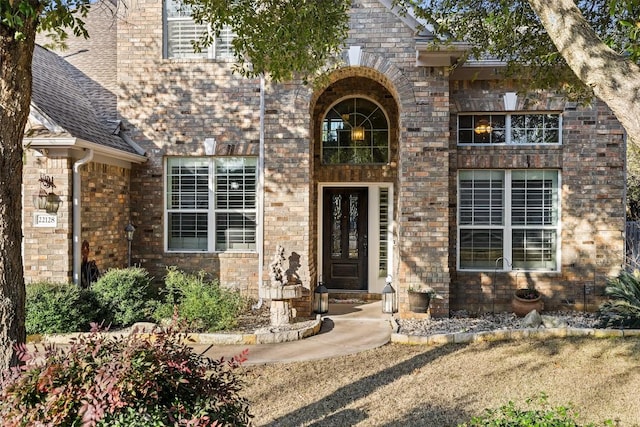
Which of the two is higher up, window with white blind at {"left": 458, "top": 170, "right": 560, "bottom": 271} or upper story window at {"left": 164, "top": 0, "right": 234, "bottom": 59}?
upper story window at {"left": 164, "top": 0, "right": 234, "bottom": 59}

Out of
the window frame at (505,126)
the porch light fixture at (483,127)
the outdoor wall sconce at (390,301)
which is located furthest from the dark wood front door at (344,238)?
the porch light fixture at (483,127)

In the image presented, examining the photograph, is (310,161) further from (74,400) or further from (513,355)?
(74,400)

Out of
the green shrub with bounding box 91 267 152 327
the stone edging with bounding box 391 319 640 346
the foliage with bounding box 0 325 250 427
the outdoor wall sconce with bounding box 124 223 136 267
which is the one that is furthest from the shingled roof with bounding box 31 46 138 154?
the stone edging with bounding box 391 319 640 346

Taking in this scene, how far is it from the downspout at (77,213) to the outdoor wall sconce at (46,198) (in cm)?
26

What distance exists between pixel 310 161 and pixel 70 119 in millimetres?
4240

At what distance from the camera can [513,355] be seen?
6102mm

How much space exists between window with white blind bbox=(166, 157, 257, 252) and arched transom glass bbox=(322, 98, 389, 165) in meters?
1.79

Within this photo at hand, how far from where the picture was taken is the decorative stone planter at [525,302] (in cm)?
847

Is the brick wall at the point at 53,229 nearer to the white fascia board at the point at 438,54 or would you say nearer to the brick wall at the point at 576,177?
the white fascia board at the point at 438,54

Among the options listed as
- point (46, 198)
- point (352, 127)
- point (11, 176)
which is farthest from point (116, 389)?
point (352, 127)

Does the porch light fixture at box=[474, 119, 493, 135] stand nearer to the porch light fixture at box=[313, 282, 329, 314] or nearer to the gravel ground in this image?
the gravel ground

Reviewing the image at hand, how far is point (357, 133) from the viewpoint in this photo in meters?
9.60

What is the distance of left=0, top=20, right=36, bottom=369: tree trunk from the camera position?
131 inches

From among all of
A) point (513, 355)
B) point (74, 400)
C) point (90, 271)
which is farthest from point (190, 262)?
point (74, 400)
